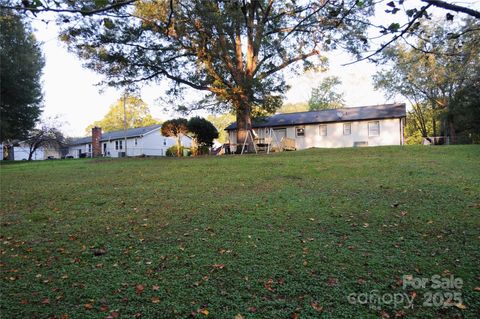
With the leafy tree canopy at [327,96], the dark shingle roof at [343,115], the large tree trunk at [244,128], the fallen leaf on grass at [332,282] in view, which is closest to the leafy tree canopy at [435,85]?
the dark shingle roof at [343,115]

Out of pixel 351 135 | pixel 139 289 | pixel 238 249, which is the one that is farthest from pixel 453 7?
pixel 351 135

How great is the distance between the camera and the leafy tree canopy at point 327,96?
45.8 metres

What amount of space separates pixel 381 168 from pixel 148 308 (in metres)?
8.95

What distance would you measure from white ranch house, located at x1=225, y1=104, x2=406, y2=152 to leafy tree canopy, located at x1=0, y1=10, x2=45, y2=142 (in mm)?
15923

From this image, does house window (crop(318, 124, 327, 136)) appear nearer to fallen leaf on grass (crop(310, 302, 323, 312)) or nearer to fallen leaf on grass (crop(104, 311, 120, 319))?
fallen leaf on grass (crop(310, 302, 323, 312))

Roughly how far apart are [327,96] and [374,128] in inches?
829

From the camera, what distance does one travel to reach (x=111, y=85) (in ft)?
57.4

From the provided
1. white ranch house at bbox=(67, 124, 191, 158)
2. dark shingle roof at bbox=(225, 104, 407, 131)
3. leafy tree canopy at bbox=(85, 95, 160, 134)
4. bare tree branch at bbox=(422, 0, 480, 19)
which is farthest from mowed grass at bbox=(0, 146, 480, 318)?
leafy tree canopy at bbox=(85, 95, 160, 134)

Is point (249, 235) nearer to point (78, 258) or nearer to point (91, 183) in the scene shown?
point (78, 258)

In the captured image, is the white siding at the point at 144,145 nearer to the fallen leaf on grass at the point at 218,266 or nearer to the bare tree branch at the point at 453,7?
the fallen leaf on grass at the point at 218,266

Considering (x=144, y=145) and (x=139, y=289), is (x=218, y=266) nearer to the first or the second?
(x=139, y=289)

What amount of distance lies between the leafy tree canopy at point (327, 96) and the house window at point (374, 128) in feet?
64.6

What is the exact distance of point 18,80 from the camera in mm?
23328

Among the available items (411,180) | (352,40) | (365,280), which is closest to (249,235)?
(365,280)
